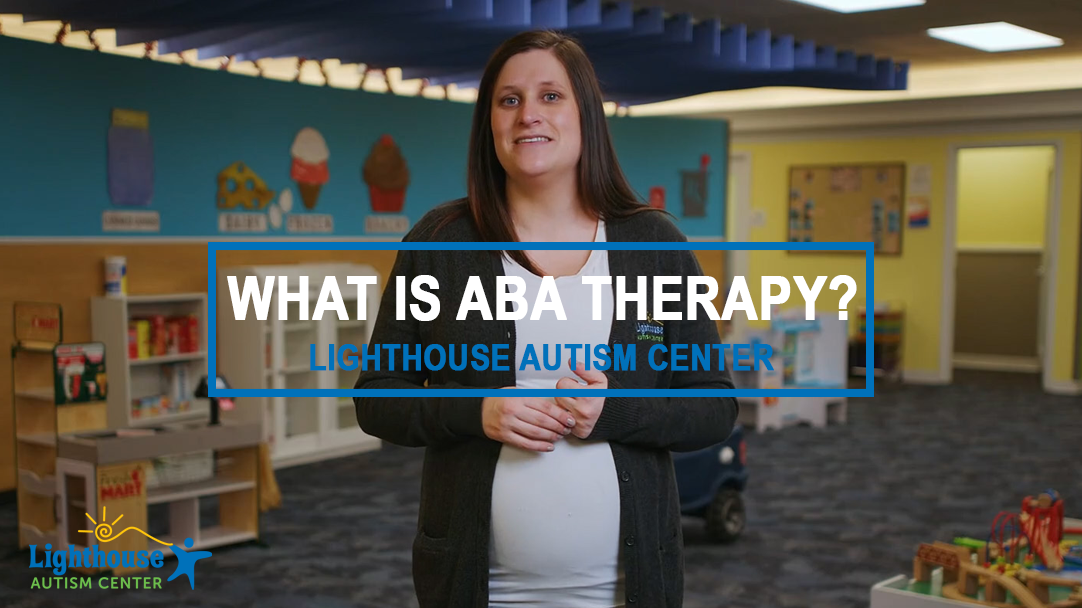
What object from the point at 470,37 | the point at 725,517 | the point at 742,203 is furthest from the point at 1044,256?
the point at 470,37

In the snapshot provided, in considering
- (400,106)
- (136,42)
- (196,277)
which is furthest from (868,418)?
(136,42)

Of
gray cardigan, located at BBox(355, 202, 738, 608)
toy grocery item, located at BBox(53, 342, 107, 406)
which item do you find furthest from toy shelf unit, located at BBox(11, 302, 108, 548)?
gray cardigan, located at BBox(355, 202, 738, 608)

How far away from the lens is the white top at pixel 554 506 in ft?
5.16

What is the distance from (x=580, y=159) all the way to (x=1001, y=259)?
40.1 ft

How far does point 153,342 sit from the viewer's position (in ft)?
22.6

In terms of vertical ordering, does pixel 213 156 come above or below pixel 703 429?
above

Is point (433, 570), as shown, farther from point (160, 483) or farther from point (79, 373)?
point (79, 373)

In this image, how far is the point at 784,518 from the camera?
602 centimetres

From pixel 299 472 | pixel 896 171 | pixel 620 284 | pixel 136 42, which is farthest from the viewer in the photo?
pixel 896 171

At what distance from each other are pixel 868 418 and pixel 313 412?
4840mm

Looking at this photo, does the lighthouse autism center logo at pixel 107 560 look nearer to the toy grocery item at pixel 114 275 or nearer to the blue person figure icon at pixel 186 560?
the blue person figure icon at pixel 186 560

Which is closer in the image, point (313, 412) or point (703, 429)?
point (703, 429)

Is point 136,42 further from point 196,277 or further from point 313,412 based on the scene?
point 313,412

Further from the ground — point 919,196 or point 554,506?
point 919,196
